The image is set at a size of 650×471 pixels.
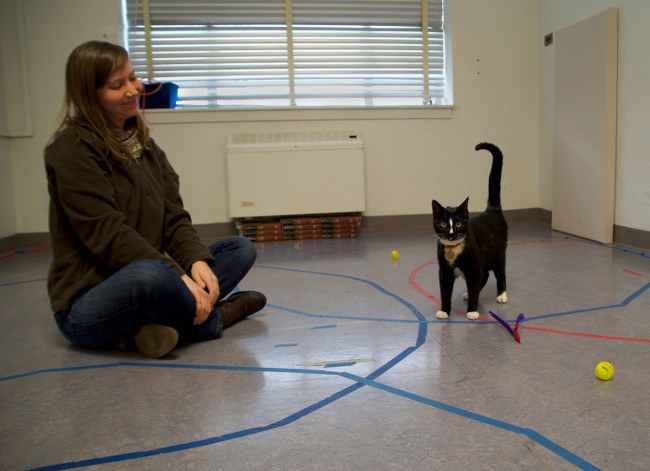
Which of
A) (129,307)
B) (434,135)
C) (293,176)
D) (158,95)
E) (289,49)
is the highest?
(289,49)

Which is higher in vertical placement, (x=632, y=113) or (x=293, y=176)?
(x=632, y=113)

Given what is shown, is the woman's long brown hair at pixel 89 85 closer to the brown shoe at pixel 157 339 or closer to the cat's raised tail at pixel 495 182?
the brown shoe at pixel 157 339

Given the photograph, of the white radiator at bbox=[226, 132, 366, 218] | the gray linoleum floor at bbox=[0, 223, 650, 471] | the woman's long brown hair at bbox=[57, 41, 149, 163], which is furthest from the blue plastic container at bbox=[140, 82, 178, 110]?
the woman's long brown hair at bbox=[57, 41, 149, 163]

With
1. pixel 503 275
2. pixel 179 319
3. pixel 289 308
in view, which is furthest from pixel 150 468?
pixel 503 275

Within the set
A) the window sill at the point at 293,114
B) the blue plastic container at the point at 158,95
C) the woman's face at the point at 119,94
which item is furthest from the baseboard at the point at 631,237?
the blue plastic container at the point at 158,95

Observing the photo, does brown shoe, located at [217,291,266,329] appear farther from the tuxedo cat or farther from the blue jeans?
the tuxedo cat

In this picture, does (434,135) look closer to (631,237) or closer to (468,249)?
(631,237)

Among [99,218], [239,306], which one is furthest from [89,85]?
[239,306]

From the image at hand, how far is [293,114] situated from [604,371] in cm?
327

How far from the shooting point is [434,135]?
4.37 metres

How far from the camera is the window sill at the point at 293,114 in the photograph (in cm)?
411

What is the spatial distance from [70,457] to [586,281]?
213 centimetres

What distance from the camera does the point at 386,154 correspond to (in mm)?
4348

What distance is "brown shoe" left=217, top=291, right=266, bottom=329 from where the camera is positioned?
194 cm
